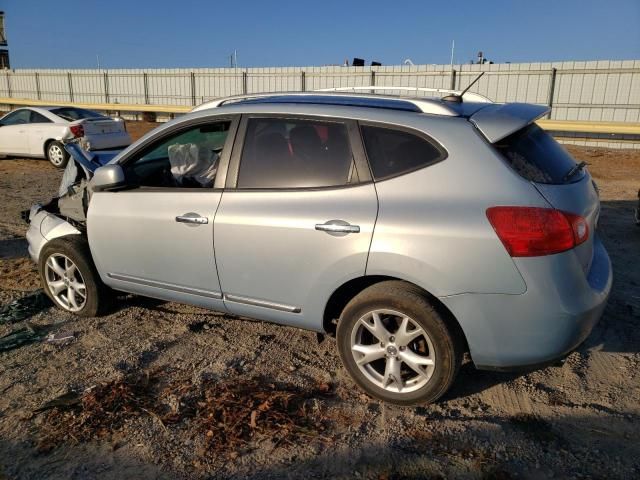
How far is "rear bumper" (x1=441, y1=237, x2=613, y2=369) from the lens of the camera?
2730mm

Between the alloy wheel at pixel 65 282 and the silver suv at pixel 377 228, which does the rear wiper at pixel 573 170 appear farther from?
the alloy wheel at pixel 65 282

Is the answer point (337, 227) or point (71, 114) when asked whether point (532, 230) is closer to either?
point (337, 227)

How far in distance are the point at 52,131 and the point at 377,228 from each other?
12.1 meters

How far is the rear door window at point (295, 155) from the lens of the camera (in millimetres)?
3271

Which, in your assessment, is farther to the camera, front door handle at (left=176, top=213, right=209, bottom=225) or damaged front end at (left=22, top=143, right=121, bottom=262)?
damaged front end at (left=22, top=143, right=121, bottom=262)

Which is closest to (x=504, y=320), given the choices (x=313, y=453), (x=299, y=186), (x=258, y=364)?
(x=313, y=453)

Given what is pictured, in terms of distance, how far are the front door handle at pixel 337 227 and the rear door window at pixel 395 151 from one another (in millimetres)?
323

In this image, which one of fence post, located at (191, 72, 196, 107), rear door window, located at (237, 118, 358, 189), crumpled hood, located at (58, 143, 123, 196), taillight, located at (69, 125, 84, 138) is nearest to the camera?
rear door window, located at (237, 118, 358, 189)

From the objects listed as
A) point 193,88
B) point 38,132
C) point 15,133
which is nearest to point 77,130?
point 38,132

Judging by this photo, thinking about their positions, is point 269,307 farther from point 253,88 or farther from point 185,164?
point 253,88

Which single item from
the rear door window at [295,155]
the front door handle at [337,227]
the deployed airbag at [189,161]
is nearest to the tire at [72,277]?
the deployed airbag at [189,161]

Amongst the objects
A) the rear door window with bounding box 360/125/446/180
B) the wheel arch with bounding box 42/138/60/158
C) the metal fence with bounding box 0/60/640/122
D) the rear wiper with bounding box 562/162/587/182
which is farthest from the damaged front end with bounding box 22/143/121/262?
the metal fence with bounding box 0/60/640/122

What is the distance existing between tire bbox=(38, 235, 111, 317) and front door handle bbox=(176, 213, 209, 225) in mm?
1145

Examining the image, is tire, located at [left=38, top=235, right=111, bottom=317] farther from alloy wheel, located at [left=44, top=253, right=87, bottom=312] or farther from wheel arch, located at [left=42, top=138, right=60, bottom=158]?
wheel arch, located at [left=42, top=138, right=60, bottom=158]
